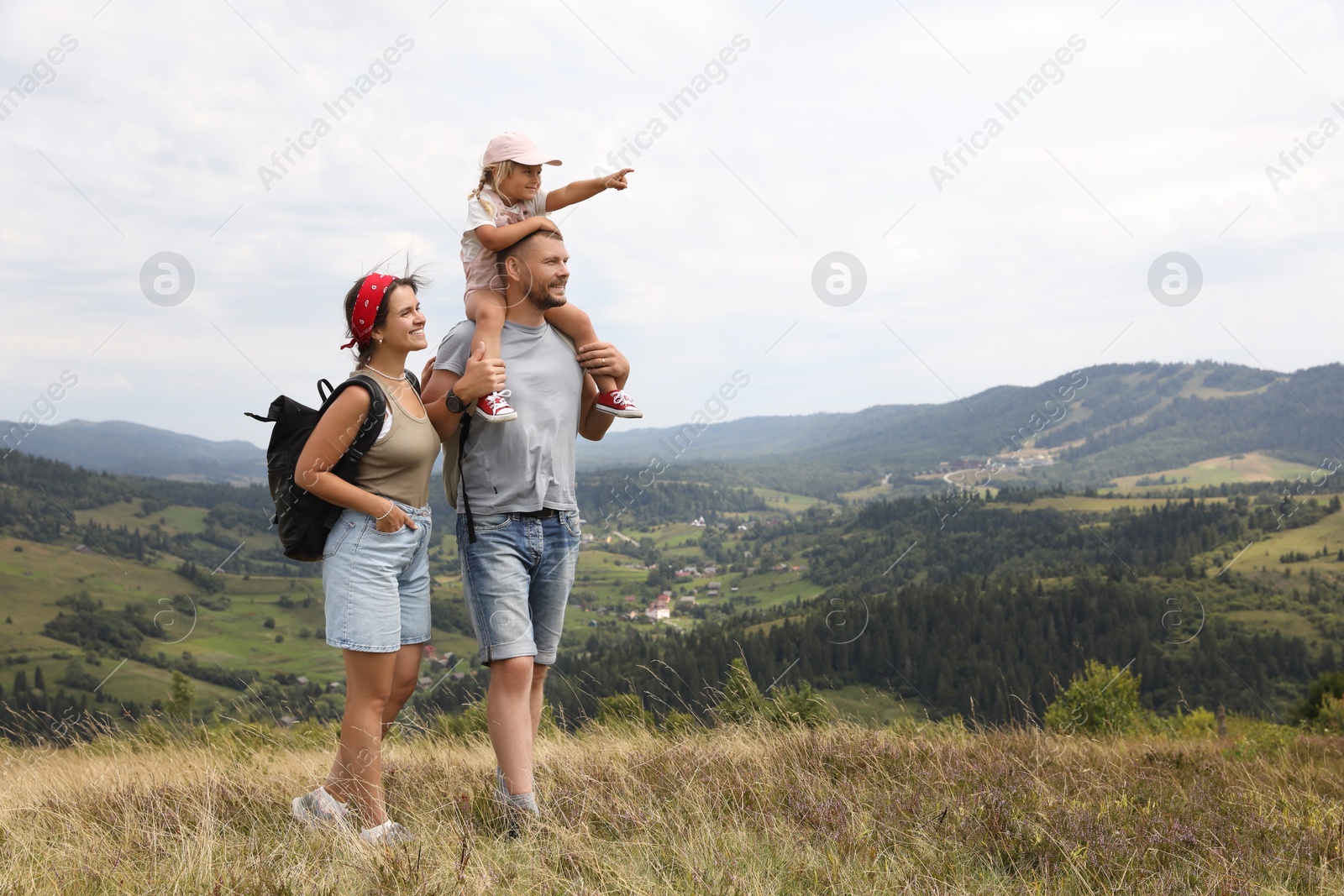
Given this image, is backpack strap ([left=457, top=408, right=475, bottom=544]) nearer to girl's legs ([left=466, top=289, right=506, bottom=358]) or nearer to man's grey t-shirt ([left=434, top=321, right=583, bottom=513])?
man's grey t-shirt ([left=434, top=321, right=583, bottom=513])

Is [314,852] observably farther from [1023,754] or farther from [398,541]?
[1023,754]

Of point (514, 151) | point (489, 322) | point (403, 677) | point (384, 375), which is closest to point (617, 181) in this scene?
point (514, 151)

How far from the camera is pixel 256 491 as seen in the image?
196750 millimetres

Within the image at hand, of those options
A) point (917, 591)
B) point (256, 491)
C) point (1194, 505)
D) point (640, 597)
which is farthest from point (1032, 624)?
point (256, 491)

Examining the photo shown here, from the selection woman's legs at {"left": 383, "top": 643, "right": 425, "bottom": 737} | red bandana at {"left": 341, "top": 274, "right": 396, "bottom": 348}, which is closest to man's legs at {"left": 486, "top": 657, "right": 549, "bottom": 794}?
woman's legs at {"left": 383, "top": 643, "right": 425, "bottom": 737}

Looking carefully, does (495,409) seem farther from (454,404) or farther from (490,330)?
(490,330)

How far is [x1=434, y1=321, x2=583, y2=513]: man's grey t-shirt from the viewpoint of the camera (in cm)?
338

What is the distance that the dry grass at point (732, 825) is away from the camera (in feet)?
8.76

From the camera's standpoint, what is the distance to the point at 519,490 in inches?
133

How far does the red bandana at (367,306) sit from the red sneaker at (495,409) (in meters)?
0.55

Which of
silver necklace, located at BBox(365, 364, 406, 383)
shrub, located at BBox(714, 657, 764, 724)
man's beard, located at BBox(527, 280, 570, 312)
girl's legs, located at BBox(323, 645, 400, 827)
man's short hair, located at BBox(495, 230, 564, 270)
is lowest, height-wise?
shrub, located at BBox(714, 657, 764, 724)

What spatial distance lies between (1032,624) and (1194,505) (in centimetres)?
6779

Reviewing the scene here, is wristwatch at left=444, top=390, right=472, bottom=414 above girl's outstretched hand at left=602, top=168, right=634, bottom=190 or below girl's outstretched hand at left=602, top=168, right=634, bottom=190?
below

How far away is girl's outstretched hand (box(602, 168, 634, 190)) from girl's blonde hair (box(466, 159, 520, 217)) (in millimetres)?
405
